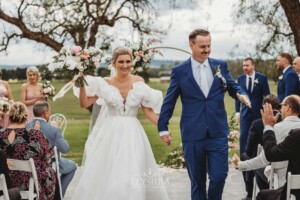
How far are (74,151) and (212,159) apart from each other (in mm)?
9796

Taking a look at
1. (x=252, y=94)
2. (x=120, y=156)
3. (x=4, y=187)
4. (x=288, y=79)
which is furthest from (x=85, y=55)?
(x=288, y=79)

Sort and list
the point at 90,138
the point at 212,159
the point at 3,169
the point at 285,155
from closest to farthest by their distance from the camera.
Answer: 1. the point at 285,155
2. the point at 3,169
3. the point at 212,159
4. the point at 90,138

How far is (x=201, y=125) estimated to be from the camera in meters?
5.05

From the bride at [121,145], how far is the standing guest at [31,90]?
10.0ft

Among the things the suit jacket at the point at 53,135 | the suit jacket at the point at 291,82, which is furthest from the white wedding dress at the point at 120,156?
the suit jacket at the point at 291,82

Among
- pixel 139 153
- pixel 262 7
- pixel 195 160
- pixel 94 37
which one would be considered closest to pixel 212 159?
pixel 195 160

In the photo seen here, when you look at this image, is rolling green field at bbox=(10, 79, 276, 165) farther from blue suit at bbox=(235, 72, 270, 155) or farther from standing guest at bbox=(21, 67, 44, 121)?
blue suit at bbox=(235, 72, 270, 155)

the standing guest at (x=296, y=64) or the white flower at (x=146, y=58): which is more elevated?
the white flower at (x=146, y=58)

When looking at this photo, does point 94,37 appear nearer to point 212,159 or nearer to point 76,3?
point 76,3

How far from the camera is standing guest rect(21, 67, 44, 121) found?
9047 mm

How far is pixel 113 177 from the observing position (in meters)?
5.70

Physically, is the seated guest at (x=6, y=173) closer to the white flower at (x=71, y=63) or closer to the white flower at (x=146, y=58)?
the white flower at (x=71, y=63)

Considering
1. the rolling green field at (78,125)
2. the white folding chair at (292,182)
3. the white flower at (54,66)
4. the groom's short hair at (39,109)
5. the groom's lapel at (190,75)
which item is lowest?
the rolling green field at (78,125)

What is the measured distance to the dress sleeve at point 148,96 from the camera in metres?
6.00
